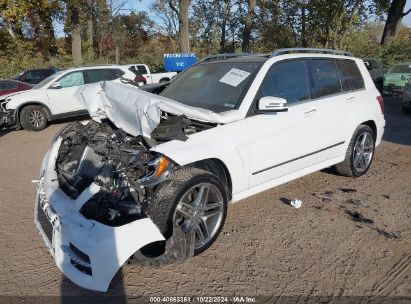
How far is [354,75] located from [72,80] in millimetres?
8433

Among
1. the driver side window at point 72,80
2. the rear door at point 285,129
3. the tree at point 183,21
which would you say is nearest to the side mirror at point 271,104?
the rear door at point 285,129

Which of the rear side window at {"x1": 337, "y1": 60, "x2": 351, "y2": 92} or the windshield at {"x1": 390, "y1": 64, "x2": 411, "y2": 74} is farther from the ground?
the rear side window at {"x1": 337, "y1": 60, "x2": 351, "y2": 92}

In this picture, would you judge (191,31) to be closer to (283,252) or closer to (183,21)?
(183,21)

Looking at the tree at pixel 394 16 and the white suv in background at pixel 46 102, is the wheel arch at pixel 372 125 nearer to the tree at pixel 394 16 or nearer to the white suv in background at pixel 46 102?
the white suv in background at pixel 46 102

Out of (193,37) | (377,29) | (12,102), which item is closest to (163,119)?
(12,102)

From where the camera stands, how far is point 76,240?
2715mm

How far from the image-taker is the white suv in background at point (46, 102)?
10.2m

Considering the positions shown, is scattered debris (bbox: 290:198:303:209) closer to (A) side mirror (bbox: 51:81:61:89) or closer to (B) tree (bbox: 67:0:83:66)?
(A) side mirror (bbox: 51:81:61:89)

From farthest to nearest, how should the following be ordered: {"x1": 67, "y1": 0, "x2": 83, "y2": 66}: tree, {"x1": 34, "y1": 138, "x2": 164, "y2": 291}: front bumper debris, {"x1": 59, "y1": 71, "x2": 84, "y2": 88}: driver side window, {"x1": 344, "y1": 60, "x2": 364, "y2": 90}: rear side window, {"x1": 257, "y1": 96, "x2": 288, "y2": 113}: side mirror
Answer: {"x1": 67, "y1": 0, "x2": 83, "y2": 66}: tree → {"x1": 59, "y1": 71, "x2": 84, "y2": 88}: driver side window → {"x1": 344, "y1": 60, "x2": 364, "y2": 90}: rear side window → {"x1": 257, "y1": 96, "x2": 288, "y2": 113}: side mirror → {"x1": 34, "y1": 138, "x2": 164, "y2": 291}: front bumper debris

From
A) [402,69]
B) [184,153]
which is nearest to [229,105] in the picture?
[184,153]

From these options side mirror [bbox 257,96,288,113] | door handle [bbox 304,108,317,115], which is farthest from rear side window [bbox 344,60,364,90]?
side mirror [bbox 257,96,288,113]

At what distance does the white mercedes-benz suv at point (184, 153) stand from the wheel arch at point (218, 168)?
0.4 inches

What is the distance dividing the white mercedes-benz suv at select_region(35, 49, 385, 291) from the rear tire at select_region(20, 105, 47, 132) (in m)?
6.95

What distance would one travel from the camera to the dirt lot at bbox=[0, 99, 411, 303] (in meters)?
3.00
